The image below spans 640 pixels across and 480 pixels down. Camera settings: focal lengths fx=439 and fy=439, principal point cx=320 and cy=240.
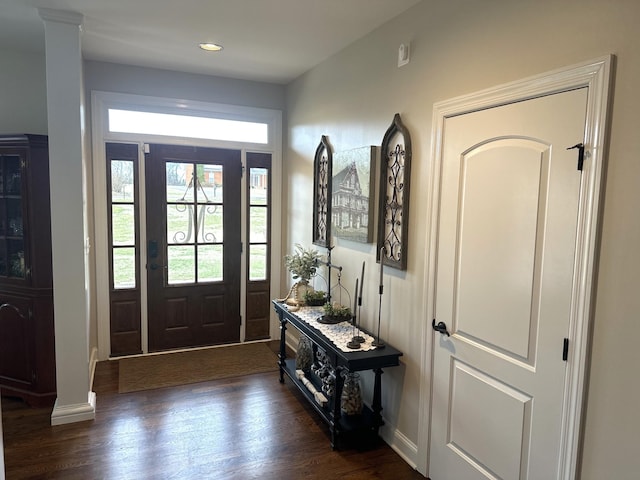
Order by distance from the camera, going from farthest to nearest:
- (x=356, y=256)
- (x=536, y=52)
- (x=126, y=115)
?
1. (x=126, y=115)
2. (x=356, y=256)
3. (x=536, y=52)

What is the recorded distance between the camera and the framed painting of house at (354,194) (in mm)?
2953

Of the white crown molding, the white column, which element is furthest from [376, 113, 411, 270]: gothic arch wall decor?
the white crown molding

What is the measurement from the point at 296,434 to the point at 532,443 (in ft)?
5.13

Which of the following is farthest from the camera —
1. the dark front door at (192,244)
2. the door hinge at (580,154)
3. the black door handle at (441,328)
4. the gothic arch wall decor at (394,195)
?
the dark front door at (192,244)

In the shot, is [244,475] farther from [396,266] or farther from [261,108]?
[261,108]

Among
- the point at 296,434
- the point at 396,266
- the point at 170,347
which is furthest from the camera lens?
the point at 170,347

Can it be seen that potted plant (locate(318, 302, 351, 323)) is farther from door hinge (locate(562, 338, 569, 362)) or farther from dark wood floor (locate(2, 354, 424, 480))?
door hinge (locate(562, 338, 569, 362))

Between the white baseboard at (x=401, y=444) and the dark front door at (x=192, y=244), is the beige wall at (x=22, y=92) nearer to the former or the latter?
the dark front door at (x=192, y=244)

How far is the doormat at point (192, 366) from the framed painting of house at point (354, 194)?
1579 mm

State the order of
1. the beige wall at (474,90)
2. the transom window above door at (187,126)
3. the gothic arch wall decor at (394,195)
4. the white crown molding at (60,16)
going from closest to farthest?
1. the beige wall at (474,90)
2. the gothic arch wall decor at (394,195)
3. the white crown molding at (60,16)
4. the transom window above door at (187,126)

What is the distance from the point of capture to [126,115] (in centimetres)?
406

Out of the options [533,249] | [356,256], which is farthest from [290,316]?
[533,249]

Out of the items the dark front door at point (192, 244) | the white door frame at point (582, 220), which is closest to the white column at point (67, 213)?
the dark front door at point (192, 244)

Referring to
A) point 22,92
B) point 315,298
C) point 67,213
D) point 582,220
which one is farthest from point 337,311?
point 22,92
